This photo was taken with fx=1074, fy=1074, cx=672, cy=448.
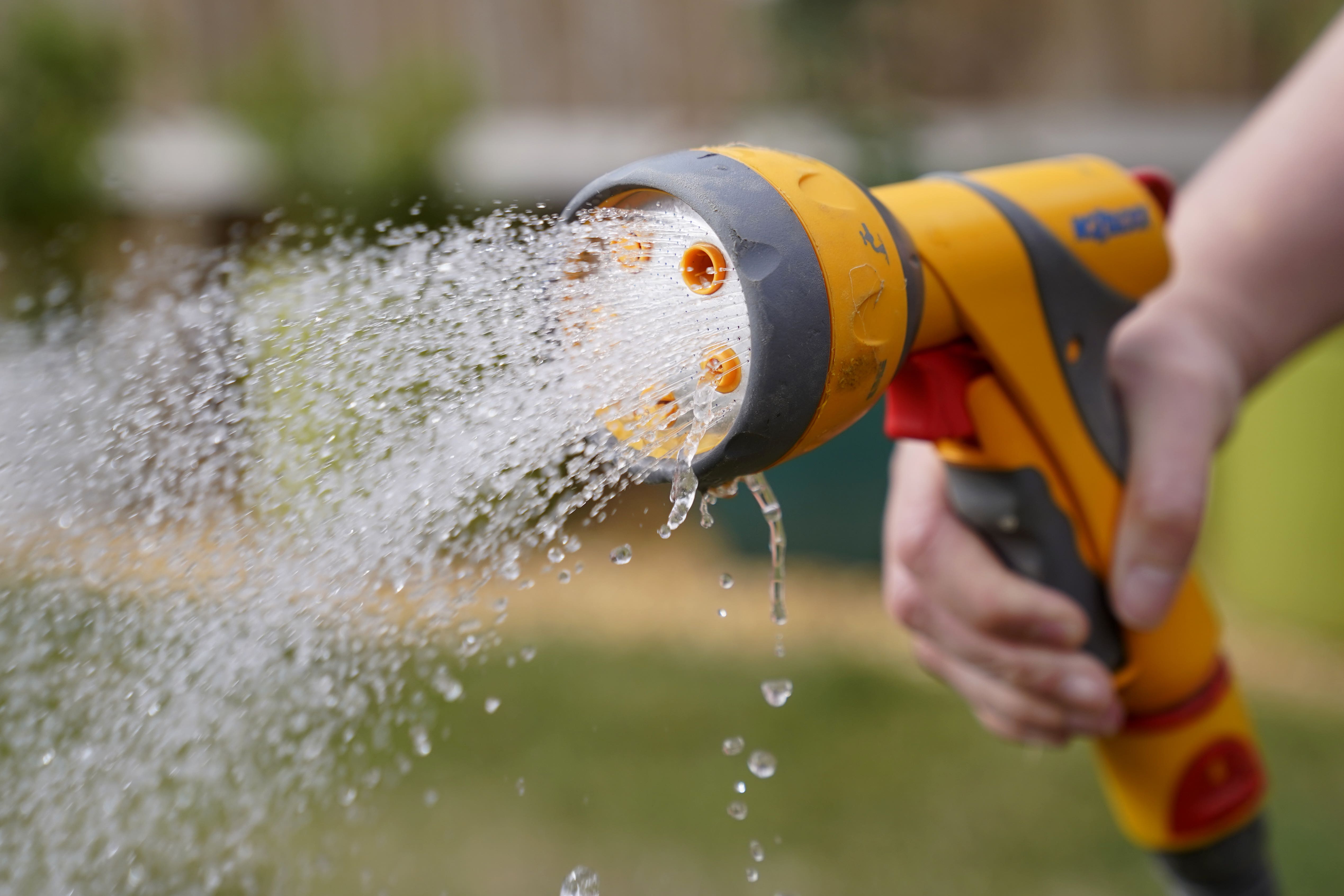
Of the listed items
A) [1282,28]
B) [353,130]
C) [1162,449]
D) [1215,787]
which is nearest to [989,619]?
[1162,449]

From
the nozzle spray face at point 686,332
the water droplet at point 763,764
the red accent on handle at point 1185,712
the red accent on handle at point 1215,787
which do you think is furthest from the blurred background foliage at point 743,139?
the nozzle spray face at point 686,332

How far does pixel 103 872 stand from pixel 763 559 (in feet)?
8.26

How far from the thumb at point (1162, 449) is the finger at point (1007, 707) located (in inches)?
4.8

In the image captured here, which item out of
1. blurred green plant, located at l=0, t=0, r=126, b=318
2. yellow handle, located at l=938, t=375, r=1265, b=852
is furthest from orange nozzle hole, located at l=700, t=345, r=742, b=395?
blurred green plant, located at l=0, t=0, r=126, b=318

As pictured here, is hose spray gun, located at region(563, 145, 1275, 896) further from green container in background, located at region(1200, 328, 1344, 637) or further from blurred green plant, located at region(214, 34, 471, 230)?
blurred green plant, located at region(214, 34, 471, 230)

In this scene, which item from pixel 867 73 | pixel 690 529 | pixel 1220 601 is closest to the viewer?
pixel 1220 601

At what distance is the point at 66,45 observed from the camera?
10.7 ft

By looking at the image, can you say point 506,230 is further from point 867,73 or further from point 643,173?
point 867,73

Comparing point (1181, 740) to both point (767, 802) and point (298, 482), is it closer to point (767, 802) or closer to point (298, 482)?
point (298, 482)

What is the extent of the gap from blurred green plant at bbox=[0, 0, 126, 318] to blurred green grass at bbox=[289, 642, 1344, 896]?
1945mm

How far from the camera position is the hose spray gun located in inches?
26.7

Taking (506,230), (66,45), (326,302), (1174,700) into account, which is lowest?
(66,45)

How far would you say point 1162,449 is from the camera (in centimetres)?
107

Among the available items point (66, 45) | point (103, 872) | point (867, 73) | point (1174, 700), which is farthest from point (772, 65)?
point (103, 872)
